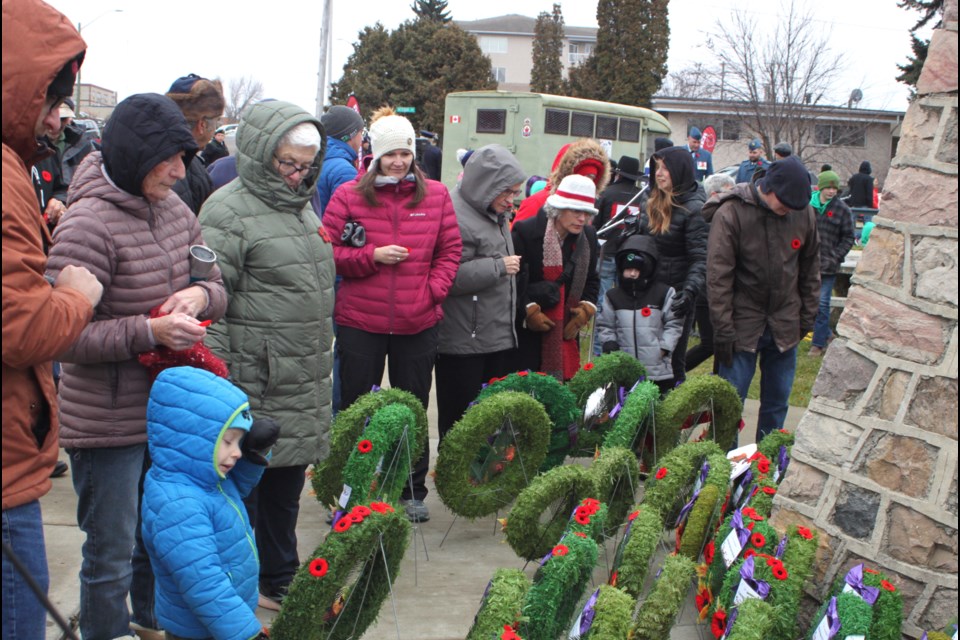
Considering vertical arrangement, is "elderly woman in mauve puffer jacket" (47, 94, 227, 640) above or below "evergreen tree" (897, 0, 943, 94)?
below

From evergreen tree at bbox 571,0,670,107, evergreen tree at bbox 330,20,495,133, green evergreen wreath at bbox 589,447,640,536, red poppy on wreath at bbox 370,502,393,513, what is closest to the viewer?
red poppy on wreath at bbox 370,502,393,513

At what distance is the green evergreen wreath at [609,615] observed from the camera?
3107 mm

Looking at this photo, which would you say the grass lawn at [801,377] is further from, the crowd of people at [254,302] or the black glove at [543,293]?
the black glove at [543,293]

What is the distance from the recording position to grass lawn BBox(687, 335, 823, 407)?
28.4 feet

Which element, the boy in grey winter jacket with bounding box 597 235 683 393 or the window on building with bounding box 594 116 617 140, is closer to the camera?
the boy in grey winter jacket with bounding box 597 235 683 393

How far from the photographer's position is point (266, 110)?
12.6 feet

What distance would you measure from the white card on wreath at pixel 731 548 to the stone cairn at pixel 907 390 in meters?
0.36

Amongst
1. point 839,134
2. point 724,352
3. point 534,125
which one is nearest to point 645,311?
point 724,352

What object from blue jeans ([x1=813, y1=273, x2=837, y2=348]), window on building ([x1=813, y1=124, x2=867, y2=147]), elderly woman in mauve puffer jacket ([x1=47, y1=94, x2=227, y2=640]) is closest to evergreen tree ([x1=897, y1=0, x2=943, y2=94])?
window on building ([x1=813, y1=124, x2=867, y2=147])

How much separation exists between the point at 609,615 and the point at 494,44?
8252 centimetres

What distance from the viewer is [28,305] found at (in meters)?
2.11

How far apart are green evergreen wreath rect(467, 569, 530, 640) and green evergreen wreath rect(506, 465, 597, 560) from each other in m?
0.77

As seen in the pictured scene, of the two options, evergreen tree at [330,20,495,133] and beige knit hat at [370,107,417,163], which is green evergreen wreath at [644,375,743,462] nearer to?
beige knit hat at [370,107,417,163]

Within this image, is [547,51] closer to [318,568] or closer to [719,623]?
[719,623]
